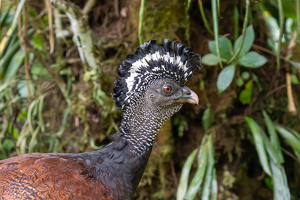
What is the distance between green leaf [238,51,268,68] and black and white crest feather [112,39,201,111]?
575 millimetres

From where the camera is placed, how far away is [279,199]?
72.4 inches

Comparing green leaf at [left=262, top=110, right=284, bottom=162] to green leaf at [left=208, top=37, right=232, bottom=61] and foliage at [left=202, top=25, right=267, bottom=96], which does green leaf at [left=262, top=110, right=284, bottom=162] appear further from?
green leaf at [left=208, top=37, right=232, bottom=61]

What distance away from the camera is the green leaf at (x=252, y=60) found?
1863 millimetres

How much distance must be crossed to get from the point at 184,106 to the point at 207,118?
0.24m

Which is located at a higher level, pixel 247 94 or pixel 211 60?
pixel 211 60

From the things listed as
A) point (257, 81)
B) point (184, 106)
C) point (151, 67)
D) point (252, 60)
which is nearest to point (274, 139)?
point (257, 81)

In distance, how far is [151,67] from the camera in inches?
55.7

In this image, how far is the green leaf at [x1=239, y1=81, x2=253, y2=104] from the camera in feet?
7.44

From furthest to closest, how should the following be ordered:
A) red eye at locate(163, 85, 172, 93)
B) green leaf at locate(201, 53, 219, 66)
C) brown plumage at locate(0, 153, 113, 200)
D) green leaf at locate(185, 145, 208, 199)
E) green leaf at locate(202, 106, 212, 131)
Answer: green leaf at locate(202, 106, 212, 131)
green leaf at locate(201, 53, 219, 66)
green leaf at locate(185, 145, 208, 199)
red eye at locate(163, 85, 172, 93)
brown plumage at locate(0, 153, 113, 200)

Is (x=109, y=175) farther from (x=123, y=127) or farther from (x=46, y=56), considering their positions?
(x=46, y=56)

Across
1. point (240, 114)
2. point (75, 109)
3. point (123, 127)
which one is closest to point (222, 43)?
point (240, 114)

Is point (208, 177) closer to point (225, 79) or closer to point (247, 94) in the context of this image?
point (225, 79)

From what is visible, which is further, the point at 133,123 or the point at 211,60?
the point at 211,60

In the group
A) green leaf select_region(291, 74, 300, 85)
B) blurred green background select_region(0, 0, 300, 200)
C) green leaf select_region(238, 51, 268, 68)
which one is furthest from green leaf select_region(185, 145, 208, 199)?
green leaf select_region(291, 74, 300, 85)
